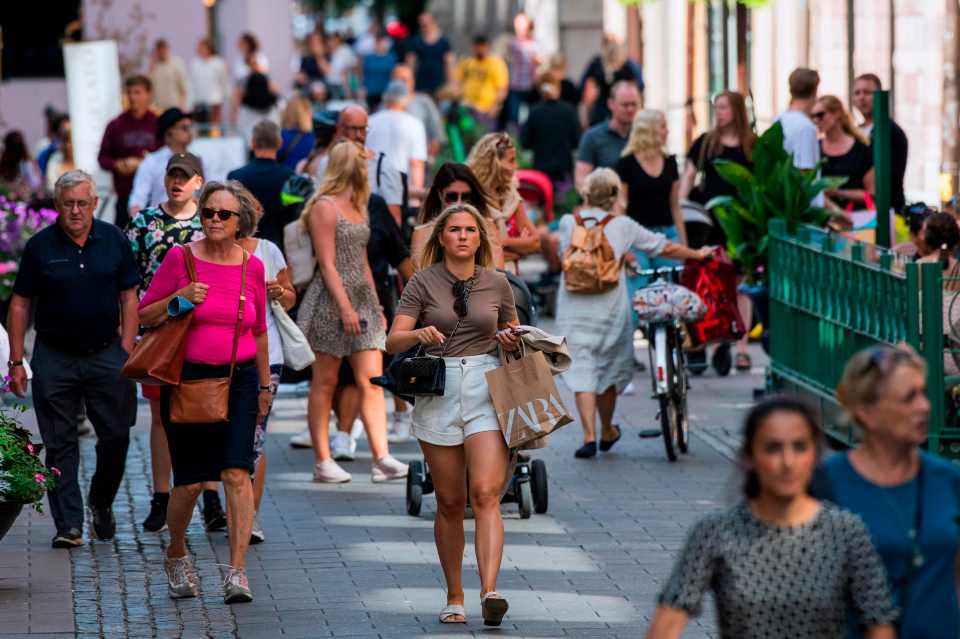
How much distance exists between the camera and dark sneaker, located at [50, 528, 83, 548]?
31.3ft

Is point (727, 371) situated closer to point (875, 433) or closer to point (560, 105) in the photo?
point (560, 105)

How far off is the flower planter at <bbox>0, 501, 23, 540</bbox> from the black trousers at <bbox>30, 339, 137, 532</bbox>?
28.5 inches

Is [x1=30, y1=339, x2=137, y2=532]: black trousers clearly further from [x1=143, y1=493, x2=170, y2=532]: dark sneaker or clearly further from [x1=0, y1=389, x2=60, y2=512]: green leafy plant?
[x1=0, y1=389, x2=60, y2=512]: green leafy plant

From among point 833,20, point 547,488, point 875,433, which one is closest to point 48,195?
point 833,20

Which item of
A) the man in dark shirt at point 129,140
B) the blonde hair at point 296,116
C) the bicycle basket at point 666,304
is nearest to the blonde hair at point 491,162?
the bicycle basket at point 666,304

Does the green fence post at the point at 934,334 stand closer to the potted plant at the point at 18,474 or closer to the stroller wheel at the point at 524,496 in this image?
the stroller wheel at the point at 524,496

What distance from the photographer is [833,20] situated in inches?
824

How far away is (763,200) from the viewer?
12.9 m

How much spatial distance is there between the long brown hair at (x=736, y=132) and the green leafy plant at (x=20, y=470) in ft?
23.2

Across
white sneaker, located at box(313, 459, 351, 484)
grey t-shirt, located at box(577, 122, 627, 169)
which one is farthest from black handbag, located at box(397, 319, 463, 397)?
grey t-shirt, located at box(577, 122, 627, 169)

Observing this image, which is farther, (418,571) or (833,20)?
(833,20)

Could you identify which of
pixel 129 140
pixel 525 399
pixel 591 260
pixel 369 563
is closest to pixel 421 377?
pixel 525 399

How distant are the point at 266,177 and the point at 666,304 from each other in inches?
104

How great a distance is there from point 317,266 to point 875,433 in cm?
646
